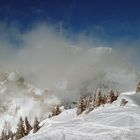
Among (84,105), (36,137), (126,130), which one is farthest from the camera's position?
(84,105)

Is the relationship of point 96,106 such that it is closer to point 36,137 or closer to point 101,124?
point 101,124

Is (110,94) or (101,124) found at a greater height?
(110,94)

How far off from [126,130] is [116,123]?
11.6 meters

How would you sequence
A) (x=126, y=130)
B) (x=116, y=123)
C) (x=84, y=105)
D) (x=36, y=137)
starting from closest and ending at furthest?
(x=36, y=137)
(x=126, y=130)
(x=116, y=123)
(x=84, y=105)

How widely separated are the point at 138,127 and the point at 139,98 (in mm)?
63223

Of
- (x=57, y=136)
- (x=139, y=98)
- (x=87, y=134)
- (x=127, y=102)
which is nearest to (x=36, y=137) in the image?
(x=57, y=136)

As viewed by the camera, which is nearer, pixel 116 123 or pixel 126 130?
pixel 126 130

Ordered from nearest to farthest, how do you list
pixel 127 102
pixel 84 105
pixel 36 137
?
1. pixel 36 137
2. pixel 127 102
3. pixel 84 105

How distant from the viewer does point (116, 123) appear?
265ft

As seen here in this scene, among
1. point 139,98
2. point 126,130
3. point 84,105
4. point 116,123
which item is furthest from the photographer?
point 84,105

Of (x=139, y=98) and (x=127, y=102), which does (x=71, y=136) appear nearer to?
Answer: (x=127, y=102)

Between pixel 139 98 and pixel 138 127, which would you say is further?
pixel 139 98

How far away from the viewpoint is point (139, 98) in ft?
439

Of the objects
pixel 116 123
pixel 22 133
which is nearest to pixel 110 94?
pixel 22 133
